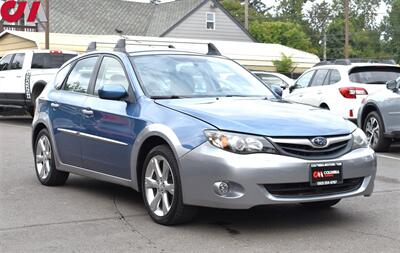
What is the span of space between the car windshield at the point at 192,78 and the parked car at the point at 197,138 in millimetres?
13

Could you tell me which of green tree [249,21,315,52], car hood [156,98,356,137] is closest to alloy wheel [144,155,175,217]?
car hood [156,98,356,137]

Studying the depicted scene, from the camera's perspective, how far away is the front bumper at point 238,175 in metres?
5.12

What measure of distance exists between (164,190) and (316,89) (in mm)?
9072

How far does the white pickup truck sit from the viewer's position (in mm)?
16375

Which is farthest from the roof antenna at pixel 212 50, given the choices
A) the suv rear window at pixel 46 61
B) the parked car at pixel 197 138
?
the suv rear window at pixel 46 61

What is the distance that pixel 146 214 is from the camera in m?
6.16

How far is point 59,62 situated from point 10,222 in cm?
1127

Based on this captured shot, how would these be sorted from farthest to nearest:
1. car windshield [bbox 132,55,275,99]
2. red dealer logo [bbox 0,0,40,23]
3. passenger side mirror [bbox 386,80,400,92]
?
red dealer logo [bbox 0,0,40,23] → passenger side mirror [bbox 386,80,400,92] → car windshield [bbox 132,55,275,99]

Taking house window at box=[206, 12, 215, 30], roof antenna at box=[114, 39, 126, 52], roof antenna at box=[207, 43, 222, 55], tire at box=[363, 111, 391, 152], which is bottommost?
tire at box=[363, 111, 391, 152]

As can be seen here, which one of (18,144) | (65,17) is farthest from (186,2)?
(18,144)

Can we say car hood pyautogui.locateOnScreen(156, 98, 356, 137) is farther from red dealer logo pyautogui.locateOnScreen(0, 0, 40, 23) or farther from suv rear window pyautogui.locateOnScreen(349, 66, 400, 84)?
red dealer logo pyautogui.locateOnScreen(0, 0, 40, 23)

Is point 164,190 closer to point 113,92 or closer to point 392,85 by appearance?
point 113,92

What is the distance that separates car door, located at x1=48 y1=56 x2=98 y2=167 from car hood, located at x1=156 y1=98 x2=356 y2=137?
1.39 meters

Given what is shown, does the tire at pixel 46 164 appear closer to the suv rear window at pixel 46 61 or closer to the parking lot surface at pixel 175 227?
the parking lot surface at pixel 175 227
